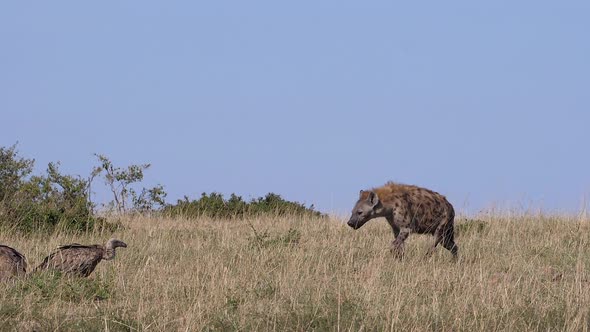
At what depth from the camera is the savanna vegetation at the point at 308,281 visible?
7.56m

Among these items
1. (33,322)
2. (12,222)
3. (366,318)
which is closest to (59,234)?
(12,222)

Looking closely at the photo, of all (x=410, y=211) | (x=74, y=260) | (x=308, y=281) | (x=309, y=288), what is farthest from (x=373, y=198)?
(x=74, y=260)

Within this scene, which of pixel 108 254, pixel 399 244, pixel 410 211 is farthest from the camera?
pixel 410 211

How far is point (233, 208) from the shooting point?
2041cm

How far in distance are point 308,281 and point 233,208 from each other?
10.9 meters

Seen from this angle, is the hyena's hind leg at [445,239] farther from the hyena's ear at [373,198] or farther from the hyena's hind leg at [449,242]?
the hyena's ear at [373,198]

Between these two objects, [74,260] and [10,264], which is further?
[74,260]

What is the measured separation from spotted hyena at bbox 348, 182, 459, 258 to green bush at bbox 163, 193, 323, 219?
5.79 metres

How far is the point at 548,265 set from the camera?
11.7 m

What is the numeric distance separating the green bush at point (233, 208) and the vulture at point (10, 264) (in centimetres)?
945

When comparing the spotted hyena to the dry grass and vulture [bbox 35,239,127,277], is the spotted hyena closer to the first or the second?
the dry grass

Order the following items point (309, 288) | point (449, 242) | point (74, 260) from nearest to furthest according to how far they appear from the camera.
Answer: point (309, 288)
point (74, 260)
point (449, 242)

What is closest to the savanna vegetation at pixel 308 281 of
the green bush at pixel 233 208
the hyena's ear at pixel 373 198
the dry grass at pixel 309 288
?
the dry grass at pixel 309 288

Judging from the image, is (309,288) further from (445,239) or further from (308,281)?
(445,239)
